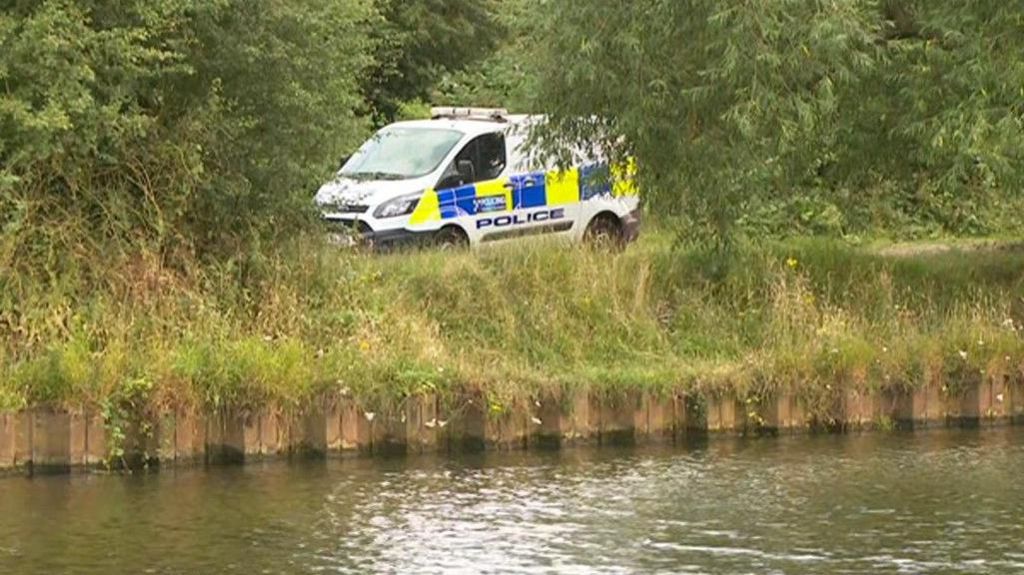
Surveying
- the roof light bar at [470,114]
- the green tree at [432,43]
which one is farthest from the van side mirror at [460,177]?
the green tree at [432,43]

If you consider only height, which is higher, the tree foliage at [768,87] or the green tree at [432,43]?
the green tree at [432,43]

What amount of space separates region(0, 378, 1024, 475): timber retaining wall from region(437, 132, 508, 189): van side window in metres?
5.09

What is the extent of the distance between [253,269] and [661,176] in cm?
413

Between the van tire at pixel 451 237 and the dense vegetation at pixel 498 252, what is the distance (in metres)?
2.06

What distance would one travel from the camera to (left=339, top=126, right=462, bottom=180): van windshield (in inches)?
895

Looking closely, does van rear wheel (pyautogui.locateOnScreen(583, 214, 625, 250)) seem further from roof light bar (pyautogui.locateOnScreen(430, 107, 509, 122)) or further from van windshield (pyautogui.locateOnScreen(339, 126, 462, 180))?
van windshield (pyautogui.locateOnScreen(339, 126, 462, 180))

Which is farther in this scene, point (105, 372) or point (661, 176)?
point (661, 176)

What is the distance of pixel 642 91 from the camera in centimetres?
1945

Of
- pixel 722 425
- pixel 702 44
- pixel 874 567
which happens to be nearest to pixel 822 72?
pixel 702 44

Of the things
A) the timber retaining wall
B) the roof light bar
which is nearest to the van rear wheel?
the roof light bar

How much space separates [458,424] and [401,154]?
599 centimetres

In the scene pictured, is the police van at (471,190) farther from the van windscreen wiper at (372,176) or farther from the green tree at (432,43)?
the green tree at (432,43)

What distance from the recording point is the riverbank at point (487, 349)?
16906 millimetres

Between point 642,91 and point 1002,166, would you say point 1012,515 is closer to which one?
point 1002,166
